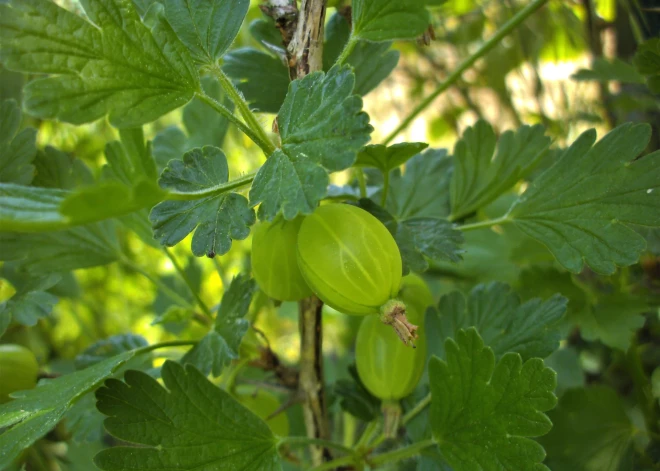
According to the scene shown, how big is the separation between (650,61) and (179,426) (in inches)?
19.6

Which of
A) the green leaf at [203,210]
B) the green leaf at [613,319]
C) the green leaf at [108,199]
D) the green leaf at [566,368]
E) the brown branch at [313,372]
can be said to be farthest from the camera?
the green leaf at [566,368]

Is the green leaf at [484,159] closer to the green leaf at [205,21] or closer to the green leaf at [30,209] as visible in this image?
the green leaf at [205,21]

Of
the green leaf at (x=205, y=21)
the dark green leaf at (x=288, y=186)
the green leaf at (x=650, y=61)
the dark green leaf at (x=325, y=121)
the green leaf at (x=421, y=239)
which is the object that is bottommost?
the green leaf at (x=421, y=239)

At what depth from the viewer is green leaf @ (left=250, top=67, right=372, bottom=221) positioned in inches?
13.6

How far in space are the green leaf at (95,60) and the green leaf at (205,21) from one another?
3 cm

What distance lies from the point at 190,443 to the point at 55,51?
29 centimetres

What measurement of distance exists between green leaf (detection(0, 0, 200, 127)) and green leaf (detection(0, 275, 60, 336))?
25cm

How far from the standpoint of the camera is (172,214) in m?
0.40

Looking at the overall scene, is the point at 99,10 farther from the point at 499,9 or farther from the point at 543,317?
the point at 499,9

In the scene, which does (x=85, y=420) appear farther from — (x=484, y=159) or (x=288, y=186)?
(x=484, y=159)

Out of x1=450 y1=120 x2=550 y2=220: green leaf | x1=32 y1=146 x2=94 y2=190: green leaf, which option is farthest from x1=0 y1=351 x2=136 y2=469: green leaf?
x1=450 y1=120 x2=550 y2=220: green leaf

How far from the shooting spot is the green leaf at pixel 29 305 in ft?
1.74

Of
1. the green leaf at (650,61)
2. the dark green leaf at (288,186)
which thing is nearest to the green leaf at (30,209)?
the dark green leaf at (288,186)

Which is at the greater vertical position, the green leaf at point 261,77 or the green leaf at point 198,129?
the green leaf at point 261,77
